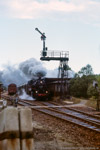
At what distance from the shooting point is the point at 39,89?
1233 inches

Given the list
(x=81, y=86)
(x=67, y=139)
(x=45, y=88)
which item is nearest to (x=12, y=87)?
(x=67, y=139)

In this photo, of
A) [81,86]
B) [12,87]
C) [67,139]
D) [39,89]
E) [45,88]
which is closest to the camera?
[67,139]

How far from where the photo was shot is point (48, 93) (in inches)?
1264

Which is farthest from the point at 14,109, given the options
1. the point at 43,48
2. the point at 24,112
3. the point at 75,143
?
the point at 43,48

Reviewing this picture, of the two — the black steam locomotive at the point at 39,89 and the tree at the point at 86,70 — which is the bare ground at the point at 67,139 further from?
the tree at the point at 86,70

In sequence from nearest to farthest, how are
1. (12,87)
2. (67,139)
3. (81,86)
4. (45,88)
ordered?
(67,139)
(12,87)
(45,88)
(81,86)

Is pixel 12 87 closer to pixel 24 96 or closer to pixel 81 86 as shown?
pixel 81 86

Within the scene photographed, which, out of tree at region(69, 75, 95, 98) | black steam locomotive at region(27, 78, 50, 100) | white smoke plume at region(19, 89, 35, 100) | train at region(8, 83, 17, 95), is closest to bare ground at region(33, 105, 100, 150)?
train at region(8, 83, 17, 95)

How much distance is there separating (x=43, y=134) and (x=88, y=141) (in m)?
2.04

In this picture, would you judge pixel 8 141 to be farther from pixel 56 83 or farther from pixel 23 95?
pixel 23 95

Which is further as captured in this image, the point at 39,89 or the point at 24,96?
the point at 24,96

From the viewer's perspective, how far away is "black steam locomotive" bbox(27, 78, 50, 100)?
3138cm

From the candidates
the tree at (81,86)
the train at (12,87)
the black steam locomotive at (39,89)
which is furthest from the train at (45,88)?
the train at (12,87)

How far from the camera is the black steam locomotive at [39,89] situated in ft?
103
